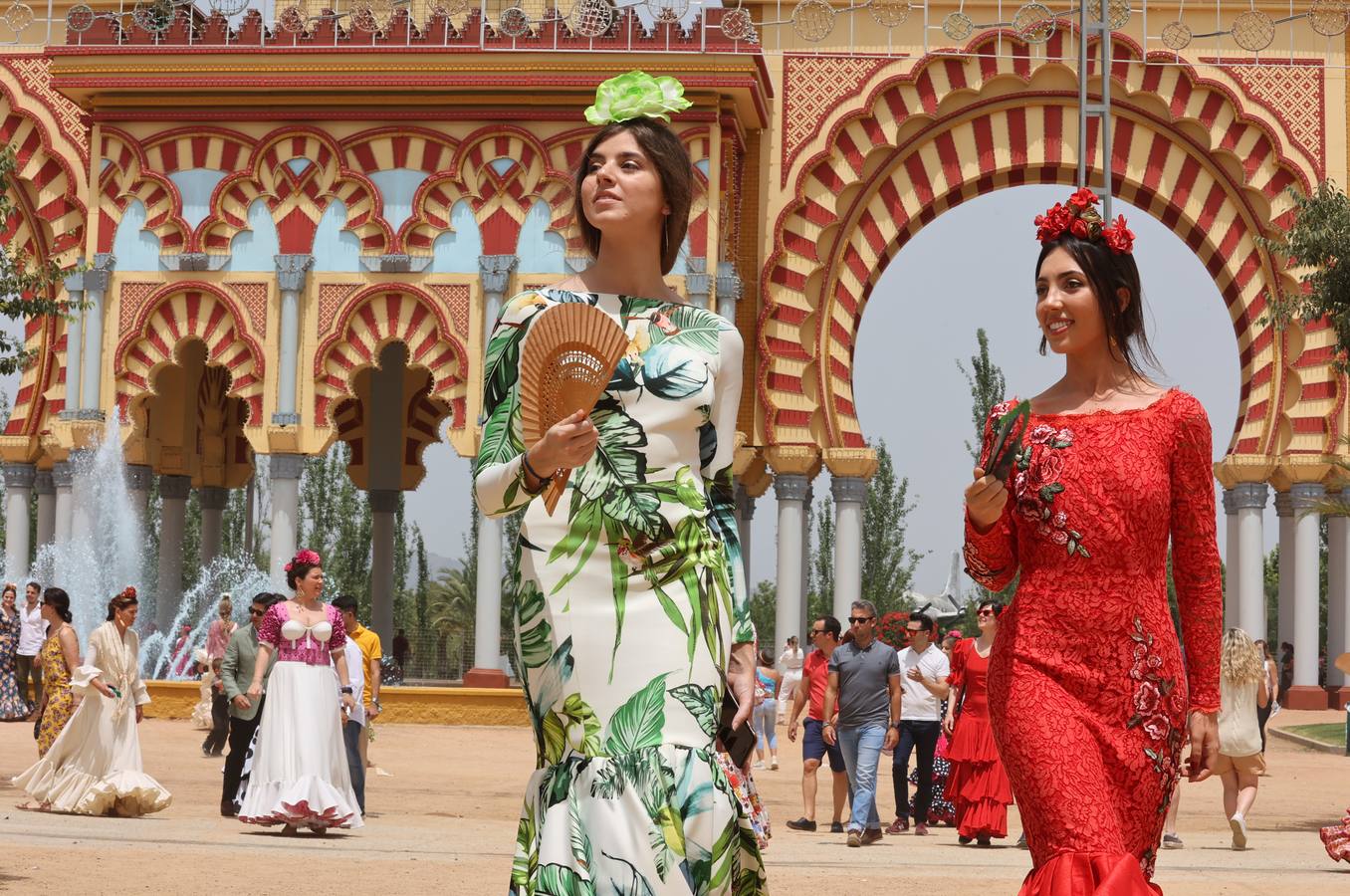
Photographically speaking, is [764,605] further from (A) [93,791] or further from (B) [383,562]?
(A) [93,791]

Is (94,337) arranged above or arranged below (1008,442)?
above

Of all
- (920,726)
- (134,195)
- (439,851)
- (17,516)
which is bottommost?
(439,851)

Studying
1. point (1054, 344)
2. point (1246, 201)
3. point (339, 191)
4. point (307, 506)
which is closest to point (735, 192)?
point (339, 191)

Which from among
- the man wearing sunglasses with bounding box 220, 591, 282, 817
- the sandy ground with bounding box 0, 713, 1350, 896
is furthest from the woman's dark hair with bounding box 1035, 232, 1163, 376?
the man wearing sunglasses with bounding box 220, 591, 282, 817

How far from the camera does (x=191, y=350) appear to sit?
2758cm

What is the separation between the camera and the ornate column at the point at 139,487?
24.6 m

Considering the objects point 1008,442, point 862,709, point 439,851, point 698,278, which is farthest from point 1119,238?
point 698,278

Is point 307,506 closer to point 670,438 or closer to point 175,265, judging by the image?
point 175,265

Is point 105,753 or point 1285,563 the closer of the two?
point 105,753

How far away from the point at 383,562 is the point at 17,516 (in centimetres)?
569

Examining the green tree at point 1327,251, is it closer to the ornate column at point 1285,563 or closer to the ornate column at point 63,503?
the ornate column at point 1285,563

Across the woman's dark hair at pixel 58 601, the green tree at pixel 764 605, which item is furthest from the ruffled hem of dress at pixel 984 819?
the green tree at pixel 764 605

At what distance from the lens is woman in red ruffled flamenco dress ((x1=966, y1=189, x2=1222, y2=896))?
170 inches

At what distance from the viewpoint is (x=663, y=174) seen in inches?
169
